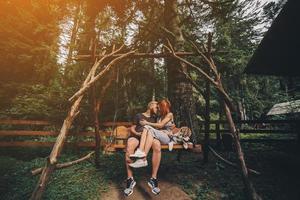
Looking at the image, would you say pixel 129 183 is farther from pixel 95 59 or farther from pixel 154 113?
pixel 95 59

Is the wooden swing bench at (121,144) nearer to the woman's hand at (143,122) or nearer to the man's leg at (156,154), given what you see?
the man's leg at (156,154)

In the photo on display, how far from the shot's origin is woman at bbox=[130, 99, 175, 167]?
460 centimetres

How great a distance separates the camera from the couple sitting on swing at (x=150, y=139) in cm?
454

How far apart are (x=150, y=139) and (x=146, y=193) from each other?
1.12 m

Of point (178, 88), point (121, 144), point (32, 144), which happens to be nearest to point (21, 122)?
point (32, 144)

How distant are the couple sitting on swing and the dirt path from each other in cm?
31

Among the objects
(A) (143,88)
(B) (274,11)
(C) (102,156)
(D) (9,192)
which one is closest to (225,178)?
(C) (102,156)

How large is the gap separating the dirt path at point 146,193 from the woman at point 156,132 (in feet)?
2.46

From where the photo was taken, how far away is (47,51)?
452 inches

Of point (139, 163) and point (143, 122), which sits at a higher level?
point (143, 122)

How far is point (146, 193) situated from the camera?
4.84m

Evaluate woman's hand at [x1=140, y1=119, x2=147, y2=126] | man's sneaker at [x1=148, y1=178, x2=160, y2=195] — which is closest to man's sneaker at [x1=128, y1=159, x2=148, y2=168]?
man's sneaker at [x1=148, y1=178, x2=160, y2=195]

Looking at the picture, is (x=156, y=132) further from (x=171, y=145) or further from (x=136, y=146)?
(x=136, y=146)

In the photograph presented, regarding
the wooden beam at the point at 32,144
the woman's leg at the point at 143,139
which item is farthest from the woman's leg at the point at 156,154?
the wooden beam at the point at 32,144
